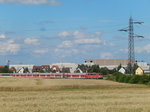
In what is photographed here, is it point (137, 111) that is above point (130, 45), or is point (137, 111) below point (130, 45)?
below

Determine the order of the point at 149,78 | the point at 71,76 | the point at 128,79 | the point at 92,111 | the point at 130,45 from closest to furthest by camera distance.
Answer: the point at 92,111
the point at 130,45
the point at 149,78
the point at 128,79
the point at 71,76

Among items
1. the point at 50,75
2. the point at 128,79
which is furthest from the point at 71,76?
the point at 128,79

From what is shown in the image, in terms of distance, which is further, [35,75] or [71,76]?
[35,75]

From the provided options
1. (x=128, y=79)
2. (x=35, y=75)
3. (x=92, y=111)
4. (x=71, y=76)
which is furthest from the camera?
(x=35, y=75)

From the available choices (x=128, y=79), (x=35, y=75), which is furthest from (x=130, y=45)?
(x=35, y=75)

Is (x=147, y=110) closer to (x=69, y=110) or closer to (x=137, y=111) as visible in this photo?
(x=137, y=111)

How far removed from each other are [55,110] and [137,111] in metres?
5.15

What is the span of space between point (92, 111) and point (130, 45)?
58.0 metres

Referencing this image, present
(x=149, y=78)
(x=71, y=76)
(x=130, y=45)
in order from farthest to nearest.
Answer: (x=71, y=76) → (x=149, y=78) → (x=130, y=45)

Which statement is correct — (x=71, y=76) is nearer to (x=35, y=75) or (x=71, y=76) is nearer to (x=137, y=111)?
(x=35, y=75)

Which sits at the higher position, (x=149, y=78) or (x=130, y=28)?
(x=130, y=28)

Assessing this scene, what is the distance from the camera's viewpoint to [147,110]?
75.4 ft

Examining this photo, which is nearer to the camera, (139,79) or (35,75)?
(139,79)

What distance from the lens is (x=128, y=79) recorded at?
93.1 metres
